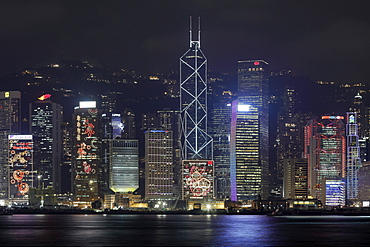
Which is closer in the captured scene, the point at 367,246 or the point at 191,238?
the point at 367,246

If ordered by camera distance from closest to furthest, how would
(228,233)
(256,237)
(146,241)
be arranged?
(146,241)
(256,237)
(228,233)

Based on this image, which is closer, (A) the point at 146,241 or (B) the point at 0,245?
(B) the point at 0,245

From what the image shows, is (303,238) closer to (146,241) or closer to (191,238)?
(191,238)

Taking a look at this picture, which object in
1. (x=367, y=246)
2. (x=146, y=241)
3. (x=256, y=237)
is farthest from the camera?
(x=256, y=237)

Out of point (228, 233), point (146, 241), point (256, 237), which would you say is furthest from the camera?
point (228, 233)

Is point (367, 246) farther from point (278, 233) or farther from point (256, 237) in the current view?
point (278, 233)

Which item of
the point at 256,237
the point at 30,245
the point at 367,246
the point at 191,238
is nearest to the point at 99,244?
the point at 30,245

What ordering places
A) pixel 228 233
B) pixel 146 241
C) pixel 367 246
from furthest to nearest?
1. pixel 228 233
2. pixel 146 241
3. pixel 367 246

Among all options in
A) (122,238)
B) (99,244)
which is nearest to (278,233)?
(122,238)
